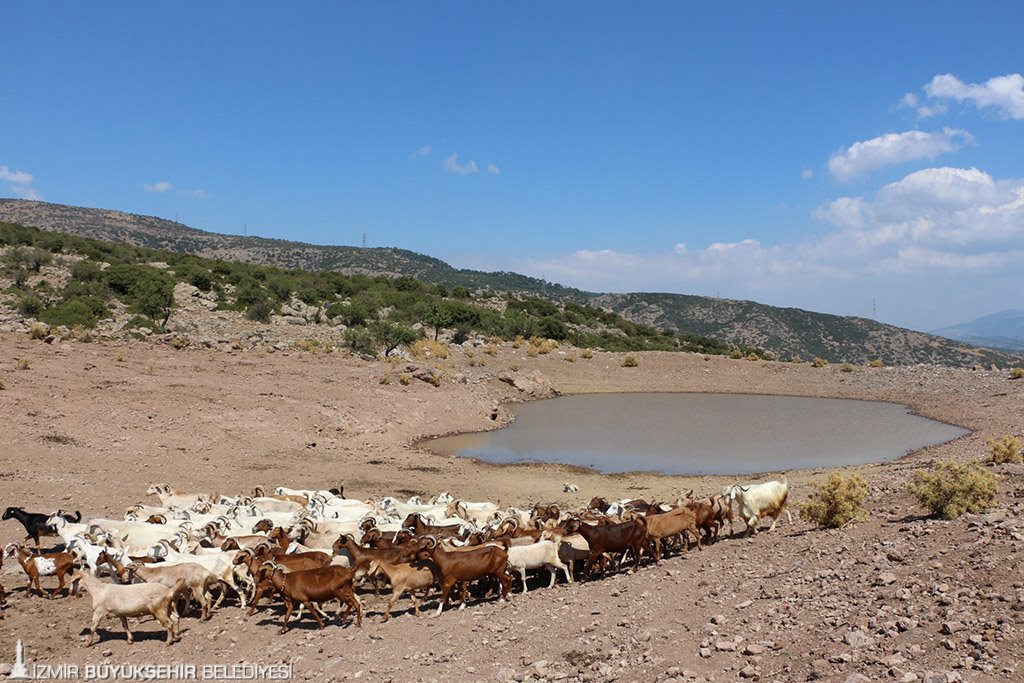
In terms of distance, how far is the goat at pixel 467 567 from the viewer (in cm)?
797

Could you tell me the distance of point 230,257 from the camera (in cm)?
11019

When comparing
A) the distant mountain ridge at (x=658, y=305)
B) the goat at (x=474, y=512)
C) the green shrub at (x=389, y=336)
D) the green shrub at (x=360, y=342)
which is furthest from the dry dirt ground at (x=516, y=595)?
the distant mountain ridge at (x=658, y=305)

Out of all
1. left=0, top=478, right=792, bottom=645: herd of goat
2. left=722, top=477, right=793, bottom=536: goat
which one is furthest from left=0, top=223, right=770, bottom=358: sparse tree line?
left=722, top=477, right=793, bottom=536: goat

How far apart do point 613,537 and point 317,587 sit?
3.69 meters

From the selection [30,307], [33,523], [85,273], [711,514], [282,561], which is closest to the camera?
[282,561]

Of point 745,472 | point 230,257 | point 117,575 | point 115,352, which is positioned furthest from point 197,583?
point 230,257

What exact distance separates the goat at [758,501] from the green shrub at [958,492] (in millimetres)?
1806

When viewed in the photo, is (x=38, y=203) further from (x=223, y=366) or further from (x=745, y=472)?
(x=745, y=472)

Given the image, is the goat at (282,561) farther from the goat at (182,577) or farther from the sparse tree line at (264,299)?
the sparse tree line at (264,299)

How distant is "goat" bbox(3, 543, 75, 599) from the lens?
8.62 meters

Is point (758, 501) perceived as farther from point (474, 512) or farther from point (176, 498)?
point (176, 498)

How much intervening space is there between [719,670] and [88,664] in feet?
20.6

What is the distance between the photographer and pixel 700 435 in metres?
24.1

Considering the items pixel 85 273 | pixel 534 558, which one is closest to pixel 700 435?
pixel 534 558
